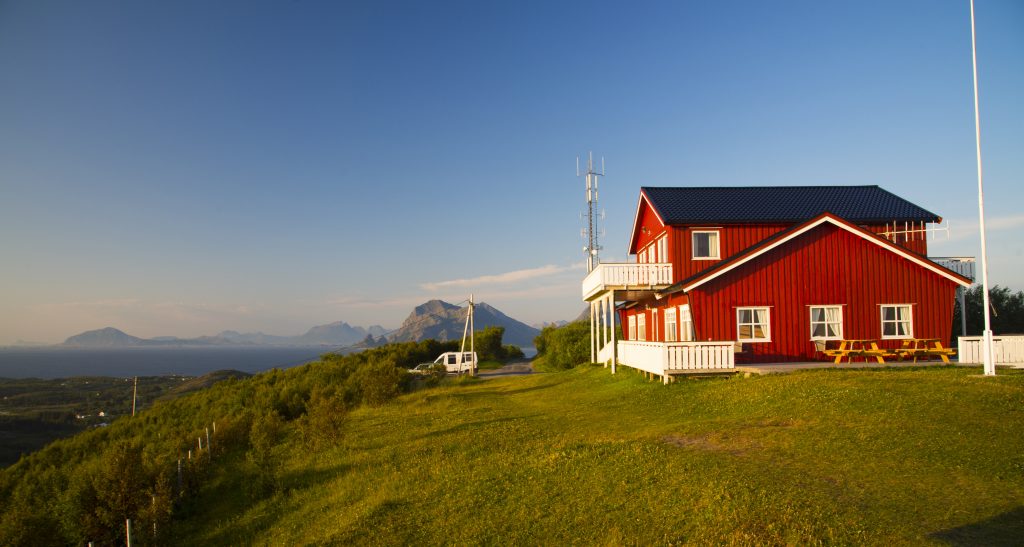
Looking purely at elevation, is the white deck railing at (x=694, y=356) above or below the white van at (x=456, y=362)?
above

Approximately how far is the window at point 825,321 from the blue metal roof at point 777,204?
17.4 feet

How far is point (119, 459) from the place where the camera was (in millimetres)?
15312

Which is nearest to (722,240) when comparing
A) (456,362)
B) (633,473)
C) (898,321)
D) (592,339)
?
(898,321)

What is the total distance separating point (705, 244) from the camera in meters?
28.6

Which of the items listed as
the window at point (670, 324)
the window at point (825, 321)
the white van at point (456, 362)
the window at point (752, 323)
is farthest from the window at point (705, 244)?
the white van at point (456, 362)

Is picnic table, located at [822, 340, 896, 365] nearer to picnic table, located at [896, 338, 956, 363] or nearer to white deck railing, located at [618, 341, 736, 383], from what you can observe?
picnic table, located at [896, 338, 956, 363]

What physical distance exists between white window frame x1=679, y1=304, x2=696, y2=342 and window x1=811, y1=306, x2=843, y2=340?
16.0 ft

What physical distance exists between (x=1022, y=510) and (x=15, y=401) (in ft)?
375

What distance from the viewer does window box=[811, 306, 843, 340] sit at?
2480 centimetres

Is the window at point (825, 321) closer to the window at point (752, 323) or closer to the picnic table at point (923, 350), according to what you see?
the window at point (752, 323)

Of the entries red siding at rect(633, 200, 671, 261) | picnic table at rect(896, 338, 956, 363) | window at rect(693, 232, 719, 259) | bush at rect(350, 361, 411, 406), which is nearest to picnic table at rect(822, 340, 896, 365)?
picnic table at rect(896, 338, 956, 363)

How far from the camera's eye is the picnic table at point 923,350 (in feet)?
74.4

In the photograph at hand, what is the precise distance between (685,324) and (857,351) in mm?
6627

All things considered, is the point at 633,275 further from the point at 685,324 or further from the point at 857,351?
the point at 857,351
